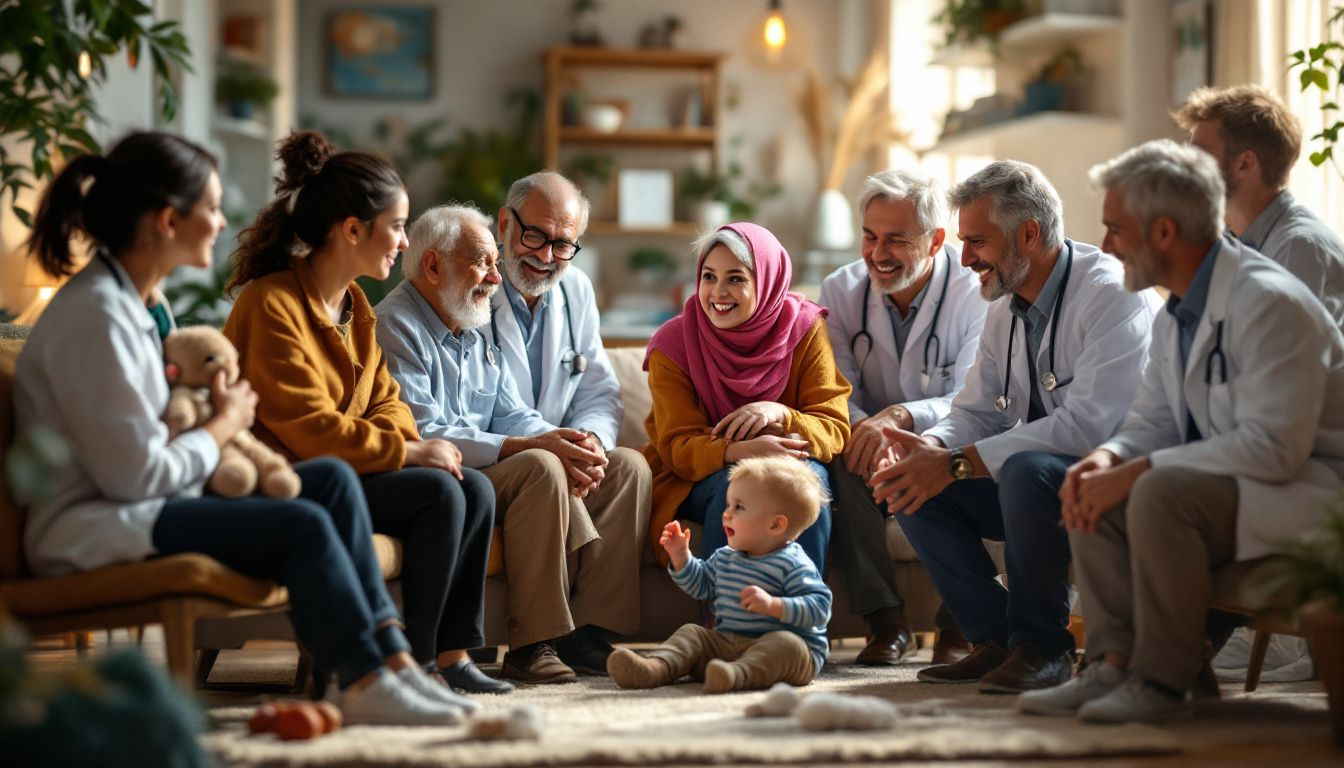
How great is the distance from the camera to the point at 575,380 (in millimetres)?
3912

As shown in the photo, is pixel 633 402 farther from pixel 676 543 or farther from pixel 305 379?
pixel 305 379

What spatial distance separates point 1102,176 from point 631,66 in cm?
551

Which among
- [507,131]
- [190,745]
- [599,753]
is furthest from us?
[507,131]

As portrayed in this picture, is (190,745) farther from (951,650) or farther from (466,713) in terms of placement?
(951,650)

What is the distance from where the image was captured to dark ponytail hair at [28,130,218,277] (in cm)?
256

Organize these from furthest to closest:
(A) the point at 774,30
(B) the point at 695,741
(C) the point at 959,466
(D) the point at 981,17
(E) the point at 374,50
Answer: (E) the point at 374,50, (A) the point at 774,30, (D) the point at 981,17, (C) the point at 959,466, (B) the point at 695,741

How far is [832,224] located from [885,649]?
4.59 m

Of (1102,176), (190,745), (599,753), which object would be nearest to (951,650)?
(1102,176)

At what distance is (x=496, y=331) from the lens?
3.78 metres

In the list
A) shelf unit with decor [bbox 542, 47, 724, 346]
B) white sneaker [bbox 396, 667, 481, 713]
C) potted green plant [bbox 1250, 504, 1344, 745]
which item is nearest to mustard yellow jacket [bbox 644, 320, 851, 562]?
white sneaker [bbox 396, 667, 481, 713]

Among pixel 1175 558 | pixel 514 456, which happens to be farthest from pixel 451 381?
pixel 1175 558

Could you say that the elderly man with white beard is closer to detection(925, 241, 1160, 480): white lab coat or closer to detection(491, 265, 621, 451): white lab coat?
detection(491, 265, 621, 451): white lab coat

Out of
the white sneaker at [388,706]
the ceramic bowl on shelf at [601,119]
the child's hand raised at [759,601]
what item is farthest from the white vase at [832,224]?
the white sneaker at [388,706]

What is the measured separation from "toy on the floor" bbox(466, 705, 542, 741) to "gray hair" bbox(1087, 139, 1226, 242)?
4.79ft
